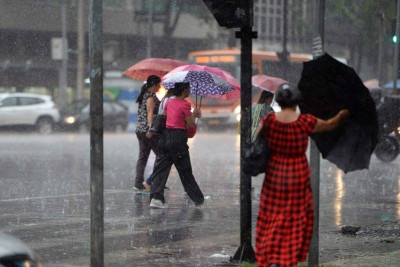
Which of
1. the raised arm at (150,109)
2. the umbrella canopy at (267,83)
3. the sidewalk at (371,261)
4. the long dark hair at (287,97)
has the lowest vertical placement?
the sidewalk at (371,261)

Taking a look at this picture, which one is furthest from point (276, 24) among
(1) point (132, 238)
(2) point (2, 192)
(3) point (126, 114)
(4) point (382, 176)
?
(1) point (132, 238)

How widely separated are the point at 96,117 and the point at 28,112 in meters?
34.4

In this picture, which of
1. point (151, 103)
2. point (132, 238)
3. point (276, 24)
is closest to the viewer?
point (132, 238)

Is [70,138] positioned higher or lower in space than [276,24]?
lower

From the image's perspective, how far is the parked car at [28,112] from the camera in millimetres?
41594

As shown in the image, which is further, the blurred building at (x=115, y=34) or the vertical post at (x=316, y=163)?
the blurred building at (x=115, y=34)

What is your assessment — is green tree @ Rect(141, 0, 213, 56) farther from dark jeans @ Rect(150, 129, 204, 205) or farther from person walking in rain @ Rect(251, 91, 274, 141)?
dark jeans @ Rect(150, 129, 204, 205)

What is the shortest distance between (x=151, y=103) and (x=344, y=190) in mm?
3851

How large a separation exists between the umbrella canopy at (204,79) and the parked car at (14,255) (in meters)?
7.43

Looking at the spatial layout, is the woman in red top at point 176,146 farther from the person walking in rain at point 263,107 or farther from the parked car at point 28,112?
the parked car at point 28,112

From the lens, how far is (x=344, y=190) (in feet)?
56.1

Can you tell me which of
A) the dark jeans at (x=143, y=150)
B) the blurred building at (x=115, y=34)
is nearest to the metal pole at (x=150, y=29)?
the blurred building at (x=115, y=34)

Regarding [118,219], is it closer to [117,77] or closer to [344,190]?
[344,190]

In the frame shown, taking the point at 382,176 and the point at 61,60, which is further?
the point at 61,60
